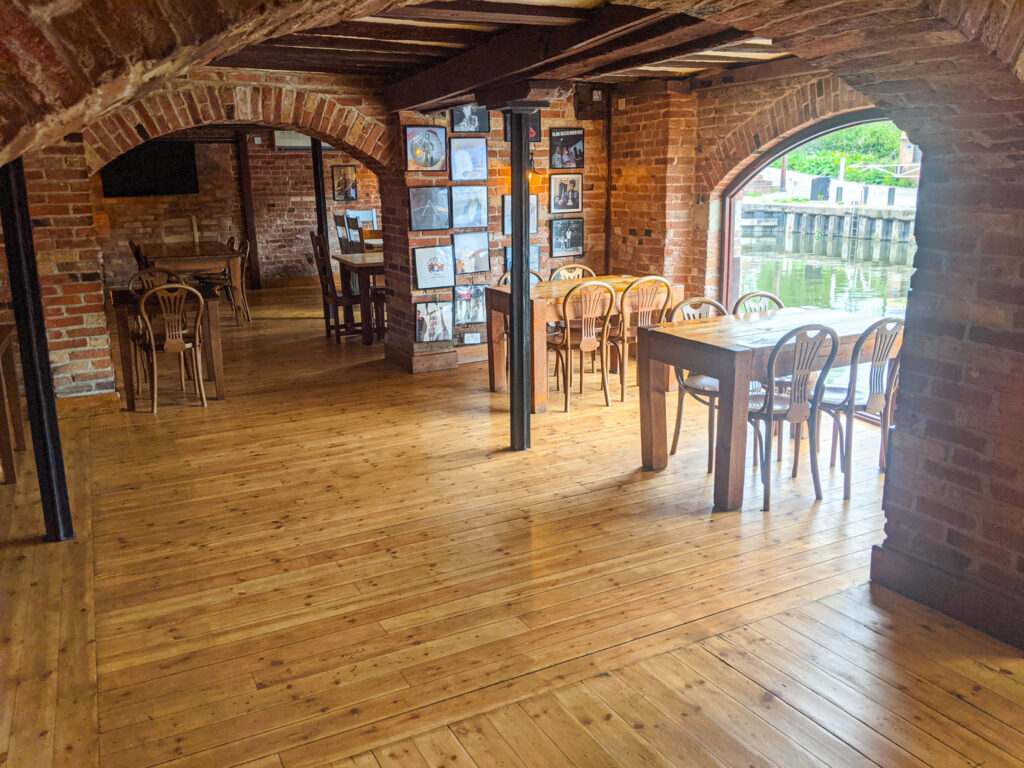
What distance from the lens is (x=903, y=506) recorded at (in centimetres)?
332

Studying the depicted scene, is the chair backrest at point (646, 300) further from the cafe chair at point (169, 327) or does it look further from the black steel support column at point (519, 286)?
the cafe chair at point (169, 327)

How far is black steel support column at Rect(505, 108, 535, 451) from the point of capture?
4.91 meters

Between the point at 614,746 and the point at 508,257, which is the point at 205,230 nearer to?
the point at 508,257

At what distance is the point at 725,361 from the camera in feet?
13.6

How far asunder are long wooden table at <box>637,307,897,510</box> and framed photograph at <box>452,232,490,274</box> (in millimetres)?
3028

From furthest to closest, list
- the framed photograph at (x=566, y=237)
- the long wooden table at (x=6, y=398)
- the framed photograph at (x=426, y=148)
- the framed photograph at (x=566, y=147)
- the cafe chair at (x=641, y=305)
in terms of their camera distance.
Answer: the framed photograph at (x=566, y=237) → the framed photograph at (x=566, y=147) → the framed photograph at (x=426, y=148) → the cafe chair at (x=641, y=305) → the long wooden table at (x=6, y=398)

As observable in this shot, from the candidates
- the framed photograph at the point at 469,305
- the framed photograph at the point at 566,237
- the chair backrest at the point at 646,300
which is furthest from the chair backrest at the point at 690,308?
the framed photograph at the point at 566,237

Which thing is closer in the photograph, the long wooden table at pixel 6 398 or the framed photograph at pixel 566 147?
the long wooden table at pixel 6 398

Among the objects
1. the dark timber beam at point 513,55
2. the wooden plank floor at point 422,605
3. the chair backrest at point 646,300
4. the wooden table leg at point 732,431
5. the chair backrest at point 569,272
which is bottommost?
the wooden plank floor at point 422,605

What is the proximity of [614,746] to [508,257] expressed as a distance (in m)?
5.91

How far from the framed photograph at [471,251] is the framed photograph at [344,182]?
650 cm

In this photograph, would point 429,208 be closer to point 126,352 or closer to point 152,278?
point 126,352

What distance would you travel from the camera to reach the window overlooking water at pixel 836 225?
853cm

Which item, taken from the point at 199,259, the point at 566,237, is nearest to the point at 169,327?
the point at 199,259
